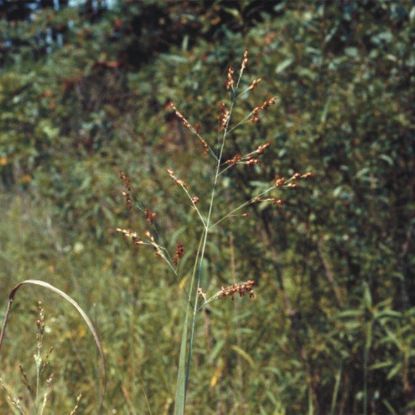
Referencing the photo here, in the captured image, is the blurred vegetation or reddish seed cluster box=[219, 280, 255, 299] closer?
reddish seed cluster box=[219, 280, 255, 299]

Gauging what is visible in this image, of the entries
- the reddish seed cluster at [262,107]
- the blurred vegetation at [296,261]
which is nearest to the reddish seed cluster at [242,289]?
the reddish seed cluster at [262,107]

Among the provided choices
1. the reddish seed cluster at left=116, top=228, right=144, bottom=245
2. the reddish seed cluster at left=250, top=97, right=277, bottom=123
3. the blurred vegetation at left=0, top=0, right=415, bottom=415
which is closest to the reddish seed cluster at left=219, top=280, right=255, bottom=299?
the reddish seed cluster at left=116, top=228, right=144, bottom=245

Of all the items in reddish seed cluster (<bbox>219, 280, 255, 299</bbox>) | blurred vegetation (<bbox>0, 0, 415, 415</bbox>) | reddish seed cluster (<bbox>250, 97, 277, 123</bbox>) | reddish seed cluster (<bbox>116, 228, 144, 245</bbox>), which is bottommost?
blurred vegetation (<bbox>0, 0, 415, 415</bbox>)

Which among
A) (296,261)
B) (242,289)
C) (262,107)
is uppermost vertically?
(262,107)

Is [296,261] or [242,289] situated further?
[296,261]

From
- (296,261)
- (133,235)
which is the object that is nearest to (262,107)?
(133,235)

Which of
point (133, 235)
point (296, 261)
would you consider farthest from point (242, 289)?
point (296, 261)

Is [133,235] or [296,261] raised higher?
[133,235]

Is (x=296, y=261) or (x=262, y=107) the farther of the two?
(x=296, y=261)

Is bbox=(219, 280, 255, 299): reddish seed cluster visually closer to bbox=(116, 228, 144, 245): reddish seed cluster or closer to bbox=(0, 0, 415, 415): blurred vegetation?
bbox=(116, 228, 144, 245): reddish seed cluster

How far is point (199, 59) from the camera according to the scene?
153 inches

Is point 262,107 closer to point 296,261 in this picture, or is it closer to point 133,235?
point 133,235

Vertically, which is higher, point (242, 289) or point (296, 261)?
point (242, 289)

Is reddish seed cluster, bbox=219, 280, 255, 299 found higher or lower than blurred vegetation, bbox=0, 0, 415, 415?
higher
